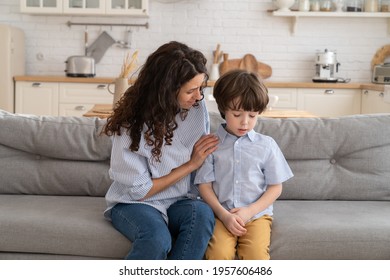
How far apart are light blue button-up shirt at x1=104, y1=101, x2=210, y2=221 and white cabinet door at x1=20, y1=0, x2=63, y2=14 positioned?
13.9ft

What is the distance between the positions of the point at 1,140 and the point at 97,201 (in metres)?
0.54

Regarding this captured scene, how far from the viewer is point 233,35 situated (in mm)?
6488

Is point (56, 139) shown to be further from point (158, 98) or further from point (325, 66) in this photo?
point (325, 66)

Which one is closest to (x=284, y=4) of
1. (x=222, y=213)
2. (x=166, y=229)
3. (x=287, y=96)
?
(x=287, y=96)

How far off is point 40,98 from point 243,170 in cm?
411

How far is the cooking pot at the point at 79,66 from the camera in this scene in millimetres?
6148

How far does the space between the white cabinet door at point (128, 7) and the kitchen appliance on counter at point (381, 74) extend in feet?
7.59

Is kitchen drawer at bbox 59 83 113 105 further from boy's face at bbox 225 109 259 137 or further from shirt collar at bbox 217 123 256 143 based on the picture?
boy's face at bbox 225 109 259 137

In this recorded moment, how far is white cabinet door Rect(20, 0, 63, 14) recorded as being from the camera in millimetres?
6246

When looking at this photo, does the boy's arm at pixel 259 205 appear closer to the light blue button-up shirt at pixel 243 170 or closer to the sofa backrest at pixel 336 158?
the light blue button-up shirt at pixel 243 170
